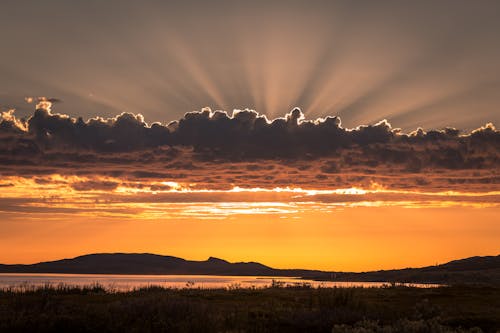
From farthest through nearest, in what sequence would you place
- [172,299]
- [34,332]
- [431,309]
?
[431,309] → [172,299] → [34,332]

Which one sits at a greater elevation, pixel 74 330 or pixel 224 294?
pixel 224 294

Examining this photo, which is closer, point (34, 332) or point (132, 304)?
point (34, 332)

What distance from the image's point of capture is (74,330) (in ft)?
71.6

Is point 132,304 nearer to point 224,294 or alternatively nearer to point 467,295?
point 224,294

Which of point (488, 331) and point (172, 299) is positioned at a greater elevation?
point (172, 299)

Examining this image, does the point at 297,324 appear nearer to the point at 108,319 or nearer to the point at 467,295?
the point at 108,319

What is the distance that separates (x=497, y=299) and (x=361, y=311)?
1644 cm

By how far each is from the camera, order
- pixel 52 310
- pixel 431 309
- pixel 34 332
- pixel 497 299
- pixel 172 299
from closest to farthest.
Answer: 1. pixel 34 332
2. pixel 52 310
3. pixel 172 299
4. pixel 431 309
5. pixel 497 299

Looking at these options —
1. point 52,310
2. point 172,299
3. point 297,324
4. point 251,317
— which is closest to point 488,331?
point 297,324

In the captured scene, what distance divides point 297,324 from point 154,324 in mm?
6035

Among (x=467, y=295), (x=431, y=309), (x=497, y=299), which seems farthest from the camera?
(x=467, y=295)

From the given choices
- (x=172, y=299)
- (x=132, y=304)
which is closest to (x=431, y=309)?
(x=172, y=299)

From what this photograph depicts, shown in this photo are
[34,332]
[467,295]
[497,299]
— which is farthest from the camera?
[467,295]

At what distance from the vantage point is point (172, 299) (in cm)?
2525
